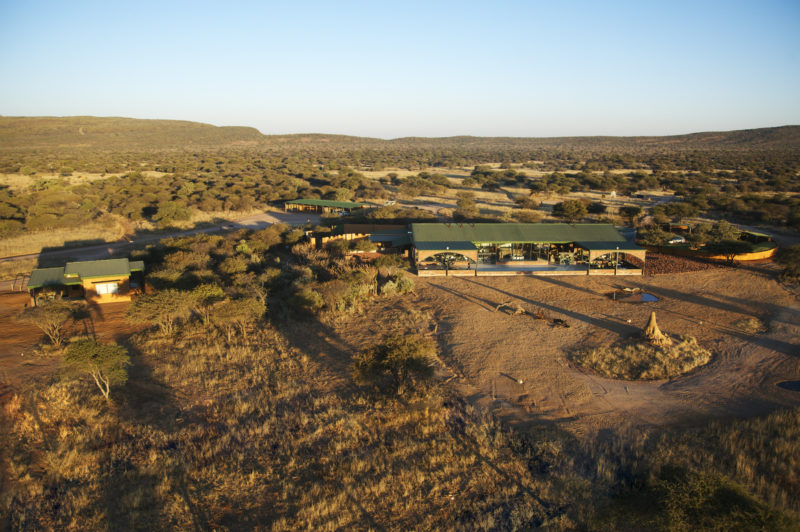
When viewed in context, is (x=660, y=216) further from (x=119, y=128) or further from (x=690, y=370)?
(x=119, y=128)

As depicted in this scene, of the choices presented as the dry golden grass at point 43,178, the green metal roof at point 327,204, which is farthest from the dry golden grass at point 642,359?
the dry golden grass at point 43,178

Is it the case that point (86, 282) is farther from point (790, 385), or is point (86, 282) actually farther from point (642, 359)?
point (790, 385)

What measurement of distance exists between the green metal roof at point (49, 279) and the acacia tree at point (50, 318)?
155 inches

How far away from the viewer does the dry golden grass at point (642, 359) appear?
47.6 feet

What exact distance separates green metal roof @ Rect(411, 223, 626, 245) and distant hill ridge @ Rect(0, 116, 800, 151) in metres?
111

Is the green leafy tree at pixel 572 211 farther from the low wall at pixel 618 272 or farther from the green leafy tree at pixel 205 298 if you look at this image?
the green leafy tree at pixel 205 298

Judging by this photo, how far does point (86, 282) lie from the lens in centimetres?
2191

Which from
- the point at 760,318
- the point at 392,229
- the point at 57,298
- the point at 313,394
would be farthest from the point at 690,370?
the point at 57,298

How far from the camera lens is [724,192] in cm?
4900

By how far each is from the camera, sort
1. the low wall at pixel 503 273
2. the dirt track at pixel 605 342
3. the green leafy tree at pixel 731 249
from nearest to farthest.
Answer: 1. the dirt track at pixel 605 342
2. the low wall at pixel 503 273
3. the green leafy tree at pixel 731 249

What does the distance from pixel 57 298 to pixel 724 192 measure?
Result: 5632 cm

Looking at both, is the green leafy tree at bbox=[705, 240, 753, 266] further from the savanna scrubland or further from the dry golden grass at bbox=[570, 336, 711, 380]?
the dry golden grass at bbox=[570, 336, 711, 380]

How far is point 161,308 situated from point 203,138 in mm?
154461

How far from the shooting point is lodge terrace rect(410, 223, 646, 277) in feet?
81.3
